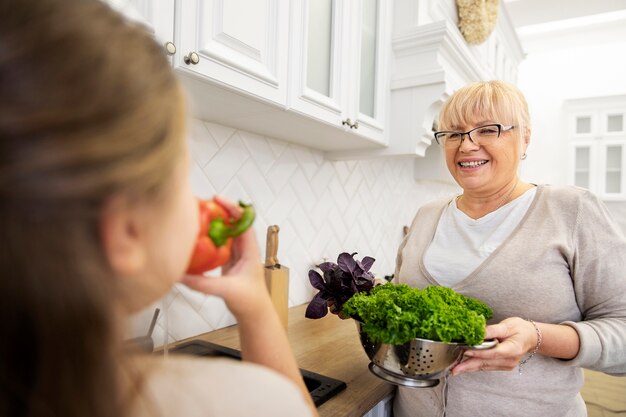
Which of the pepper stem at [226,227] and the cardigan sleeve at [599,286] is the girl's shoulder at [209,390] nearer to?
the pepper stem at [226,227]

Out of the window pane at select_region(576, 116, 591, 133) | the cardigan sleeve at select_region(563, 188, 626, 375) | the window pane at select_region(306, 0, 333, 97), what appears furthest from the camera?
the window pane at select_region(576, 116, 591, 133)

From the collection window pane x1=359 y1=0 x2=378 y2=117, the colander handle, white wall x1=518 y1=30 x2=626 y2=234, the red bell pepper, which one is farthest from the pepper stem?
white wall x1=518 y1=30 x2=626 y2=234

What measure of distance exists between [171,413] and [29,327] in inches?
4.5

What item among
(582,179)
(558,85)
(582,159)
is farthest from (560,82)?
(582,179)

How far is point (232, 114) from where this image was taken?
1.08 m

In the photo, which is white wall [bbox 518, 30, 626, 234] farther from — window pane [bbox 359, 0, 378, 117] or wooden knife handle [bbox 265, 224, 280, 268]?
wooden knife handle [bbox 265, 224, 280, 268]

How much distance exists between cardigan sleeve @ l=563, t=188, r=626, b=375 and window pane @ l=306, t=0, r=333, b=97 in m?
0.72

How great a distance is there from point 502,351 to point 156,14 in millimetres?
875

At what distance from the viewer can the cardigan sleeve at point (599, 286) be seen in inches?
31.9

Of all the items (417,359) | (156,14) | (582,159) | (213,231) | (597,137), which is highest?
(597,137)

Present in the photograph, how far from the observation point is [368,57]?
1.40m

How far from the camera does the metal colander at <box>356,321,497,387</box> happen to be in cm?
70

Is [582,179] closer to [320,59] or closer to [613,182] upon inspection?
[613,182]

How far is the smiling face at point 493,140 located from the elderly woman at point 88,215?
0.86m
